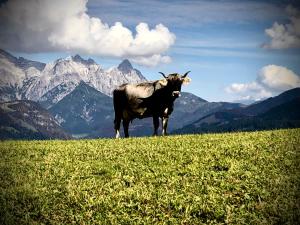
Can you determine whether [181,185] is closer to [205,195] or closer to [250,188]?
[205,195]

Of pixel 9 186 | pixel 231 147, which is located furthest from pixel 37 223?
pixel 231 147

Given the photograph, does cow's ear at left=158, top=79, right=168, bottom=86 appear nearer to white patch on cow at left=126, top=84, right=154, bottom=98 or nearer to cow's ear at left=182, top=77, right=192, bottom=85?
white patch on cow at left=126, top=84, right=154, bottom=98

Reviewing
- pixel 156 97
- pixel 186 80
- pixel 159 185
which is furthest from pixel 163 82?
pixel 159 185

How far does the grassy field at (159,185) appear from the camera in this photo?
446 inches

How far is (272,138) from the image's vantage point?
19.6 metres

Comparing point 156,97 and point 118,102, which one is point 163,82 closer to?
point 156,97

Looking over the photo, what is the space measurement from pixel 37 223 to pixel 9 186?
3293mm

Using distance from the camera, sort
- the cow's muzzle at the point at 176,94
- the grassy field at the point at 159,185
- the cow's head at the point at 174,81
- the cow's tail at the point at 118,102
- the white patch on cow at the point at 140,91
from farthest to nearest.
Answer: the cow's tail at the point at 118,102 → the white patch on cow at the point at 140,91 → the cow's head at the point at 174,81 → the cow's muzzle at the point at 176,94 → the grassy field at the point at 159,185

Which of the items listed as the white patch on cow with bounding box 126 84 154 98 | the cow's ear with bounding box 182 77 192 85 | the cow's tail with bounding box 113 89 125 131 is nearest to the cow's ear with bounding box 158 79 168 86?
the white patch on cow with bounding box 126 84 154 98

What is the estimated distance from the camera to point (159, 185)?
1343 centimetres

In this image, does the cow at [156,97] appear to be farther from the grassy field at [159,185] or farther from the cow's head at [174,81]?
the grassy field at [159,185]

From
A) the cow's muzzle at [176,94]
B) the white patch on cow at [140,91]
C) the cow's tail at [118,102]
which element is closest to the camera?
the cow's muzzle at [176,94]

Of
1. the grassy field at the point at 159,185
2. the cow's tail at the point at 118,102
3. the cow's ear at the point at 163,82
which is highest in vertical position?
the cow's ear at the point at 163,82

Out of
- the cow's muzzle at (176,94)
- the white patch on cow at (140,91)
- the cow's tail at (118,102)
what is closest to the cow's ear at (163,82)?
the white patch on cow at (140,91)
